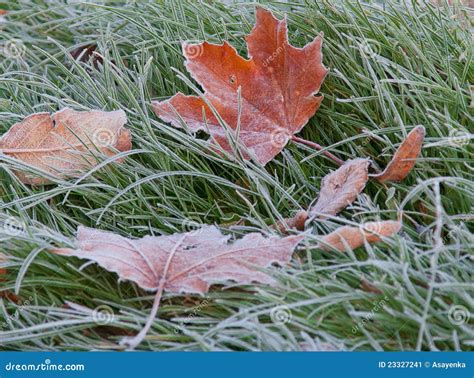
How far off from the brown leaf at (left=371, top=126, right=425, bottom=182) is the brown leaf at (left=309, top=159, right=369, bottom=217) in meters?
0.04

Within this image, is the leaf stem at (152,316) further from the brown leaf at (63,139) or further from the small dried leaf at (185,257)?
the brown leaf at (63,139)

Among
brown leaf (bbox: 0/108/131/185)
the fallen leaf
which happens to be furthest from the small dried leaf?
brown leaf (bbox: 0/108/131/185)

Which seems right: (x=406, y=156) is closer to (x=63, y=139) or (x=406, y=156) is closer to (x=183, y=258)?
(x=183, y=258)

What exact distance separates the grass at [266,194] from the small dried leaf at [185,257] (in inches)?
1.5

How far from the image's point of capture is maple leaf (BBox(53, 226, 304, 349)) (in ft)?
4.69

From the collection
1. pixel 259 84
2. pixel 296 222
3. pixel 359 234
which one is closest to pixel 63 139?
pixel 259 84

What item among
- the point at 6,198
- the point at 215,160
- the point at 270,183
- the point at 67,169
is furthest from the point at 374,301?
the point at 6,198

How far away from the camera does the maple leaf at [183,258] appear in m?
1.43

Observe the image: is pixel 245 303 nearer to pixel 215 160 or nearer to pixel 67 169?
pixel 215 160

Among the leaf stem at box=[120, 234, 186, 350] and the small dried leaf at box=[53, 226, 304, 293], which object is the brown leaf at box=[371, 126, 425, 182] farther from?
the leaf stem at box=[120, 234, 186, 350]

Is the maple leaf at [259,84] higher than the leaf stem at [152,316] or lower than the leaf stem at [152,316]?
higher

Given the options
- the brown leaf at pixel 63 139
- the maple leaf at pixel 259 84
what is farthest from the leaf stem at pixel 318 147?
the brown leaf at pixel 63 139

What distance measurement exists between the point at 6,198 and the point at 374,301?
967 millimetres

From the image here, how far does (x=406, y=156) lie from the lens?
1.66 m
